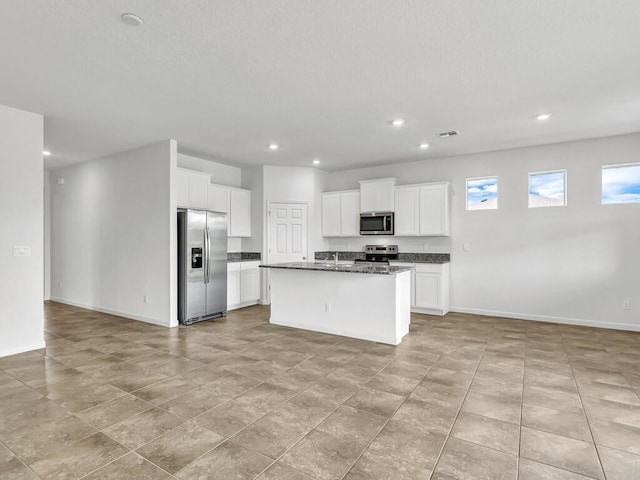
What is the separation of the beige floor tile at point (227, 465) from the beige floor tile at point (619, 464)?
196 cm

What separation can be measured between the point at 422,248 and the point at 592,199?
108 inches

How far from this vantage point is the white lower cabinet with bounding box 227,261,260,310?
658cm

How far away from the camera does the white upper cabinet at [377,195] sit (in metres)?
6.78

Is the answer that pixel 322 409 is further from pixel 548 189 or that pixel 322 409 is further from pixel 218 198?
pixel 548 189

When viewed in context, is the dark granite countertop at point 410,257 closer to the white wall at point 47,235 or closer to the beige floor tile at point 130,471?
the beige floor tile at point 130,471

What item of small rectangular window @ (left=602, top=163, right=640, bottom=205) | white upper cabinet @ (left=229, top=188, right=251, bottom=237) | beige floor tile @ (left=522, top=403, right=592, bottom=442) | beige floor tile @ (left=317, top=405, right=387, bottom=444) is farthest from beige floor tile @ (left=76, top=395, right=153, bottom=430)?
small rectangular window @ (left=602, top=163, right=640, bottom=205)

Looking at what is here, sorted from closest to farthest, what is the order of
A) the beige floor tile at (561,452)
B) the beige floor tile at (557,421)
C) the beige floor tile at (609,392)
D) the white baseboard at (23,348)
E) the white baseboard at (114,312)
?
1. the beige floor tile at (561,452)
2. the beige floor tile at (557,421)
3. the beige floor tile at (609,392)
4. the white baseboard at (23,348)
5. the white baseboard at (114,312)

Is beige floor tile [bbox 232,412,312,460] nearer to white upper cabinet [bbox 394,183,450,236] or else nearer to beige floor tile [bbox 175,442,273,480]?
beige floor tile [bbox 175,442,273,480]

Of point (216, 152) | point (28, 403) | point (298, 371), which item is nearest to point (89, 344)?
point (28, 403)

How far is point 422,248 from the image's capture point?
6781mm

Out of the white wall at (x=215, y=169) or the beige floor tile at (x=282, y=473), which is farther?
the white wall at (x=215, y=169)

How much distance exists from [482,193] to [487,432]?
15.7ft

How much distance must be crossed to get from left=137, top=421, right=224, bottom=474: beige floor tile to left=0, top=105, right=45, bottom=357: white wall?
10.1 ft

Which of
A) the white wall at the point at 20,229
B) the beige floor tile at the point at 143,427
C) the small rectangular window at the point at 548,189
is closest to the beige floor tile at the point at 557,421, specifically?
the beige floor tile at the point at 143,427
